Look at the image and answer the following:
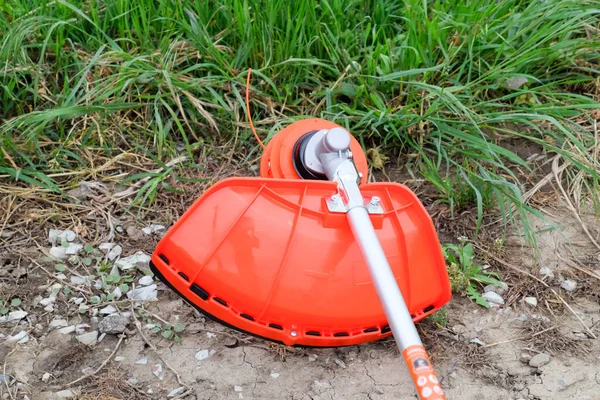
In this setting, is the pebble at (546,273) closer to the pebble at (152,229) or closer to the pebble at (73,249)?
the pebble at (152,229)

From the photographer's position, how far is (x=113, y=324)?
195 centimetres

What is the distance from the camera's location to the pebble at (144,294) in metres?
2.05

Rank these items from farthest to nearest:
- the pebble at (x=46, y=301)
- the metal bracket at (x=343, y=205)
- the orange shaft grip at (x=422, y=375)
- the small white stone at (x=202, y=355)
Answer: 1. the pebble at (x=46, y=301)
2. the small white stone at (x=202, y=355)
3. the metal bracket at (x=343, y=205)
4. the orange shaft grip at (x=422, y=375)

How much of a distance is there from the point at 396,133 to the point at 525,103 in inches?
22.1

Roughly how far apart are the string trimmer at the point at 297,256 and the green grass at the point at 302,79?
54 cm

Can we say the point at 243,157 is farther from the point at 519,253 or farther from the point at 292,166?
the point at 519,253

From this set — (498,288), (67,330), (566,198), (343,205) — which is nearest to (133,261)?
(67,330)

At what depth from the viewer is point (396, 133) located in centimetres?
236

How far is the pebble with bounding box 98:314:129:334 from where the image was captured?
1.94 metres

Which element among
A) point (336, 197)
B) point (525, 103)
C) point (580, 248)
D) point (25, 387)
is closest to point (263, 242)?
point (336, 197)

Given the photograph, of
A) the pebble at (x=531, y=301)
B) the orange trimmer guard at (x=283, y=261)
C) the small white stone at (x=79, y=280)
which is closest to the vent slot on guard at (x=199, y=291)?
the orange trimmer guard at (x=283, y=261)

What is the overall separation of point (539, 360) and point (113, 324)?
1139 millimetres

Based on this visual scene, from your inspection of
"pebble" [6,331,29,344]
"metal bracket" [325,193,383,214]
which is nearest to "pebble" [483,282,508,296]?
"metal bracket" [325,193,383,214]

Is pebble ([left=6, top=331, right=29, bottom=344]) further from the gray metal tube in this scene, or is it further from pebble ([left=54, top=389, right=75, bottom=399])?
the gray metal tube
